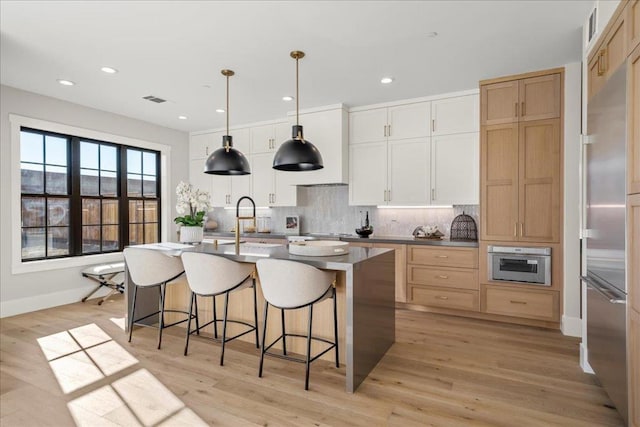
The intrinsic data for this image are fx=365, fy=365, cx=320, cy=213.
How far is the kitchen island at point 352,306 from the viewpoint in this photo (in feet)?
8.25

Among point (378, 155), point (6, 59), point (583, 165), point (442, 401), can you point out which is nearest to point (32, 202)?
point (6, 59)

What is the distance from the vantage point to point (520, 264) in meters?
3.91

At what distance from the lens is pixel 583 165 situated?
2.65 metres

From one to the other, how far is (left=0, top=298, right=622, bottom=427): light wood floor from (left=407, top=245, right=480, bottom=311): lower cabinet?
0.62 metres

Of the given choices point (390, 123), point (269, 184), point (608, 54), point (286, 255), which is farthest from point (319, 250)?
point (269, 184)

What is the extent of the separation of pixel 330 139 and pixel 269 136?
1260 mm

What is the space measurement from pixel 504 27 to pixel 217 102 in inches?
136

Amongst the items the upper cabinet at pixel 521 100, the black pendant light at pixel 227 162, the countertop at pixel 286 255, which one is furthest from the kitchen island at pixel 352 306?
the upper cabinet at pixel 521 100

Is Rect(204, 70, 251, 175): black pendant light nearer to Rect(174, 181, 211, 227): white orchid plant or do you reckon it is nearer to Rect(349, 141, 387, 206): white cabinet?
Rect(174, 181, 211, 227): white orchid plant

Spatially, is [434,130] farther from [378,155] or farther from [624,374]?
[624,374]

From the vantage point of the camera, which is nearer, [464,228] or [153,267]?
[153,267]

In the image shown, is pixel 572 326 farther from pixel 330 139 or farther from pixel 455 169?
pixel 330 139

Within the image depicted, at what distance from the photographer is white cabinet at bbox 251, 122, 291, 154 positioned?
574 centimetres

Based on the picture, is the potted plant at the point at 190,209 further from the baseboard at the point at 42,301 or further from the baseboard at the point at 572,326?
the baseboard at the point at 572,326
